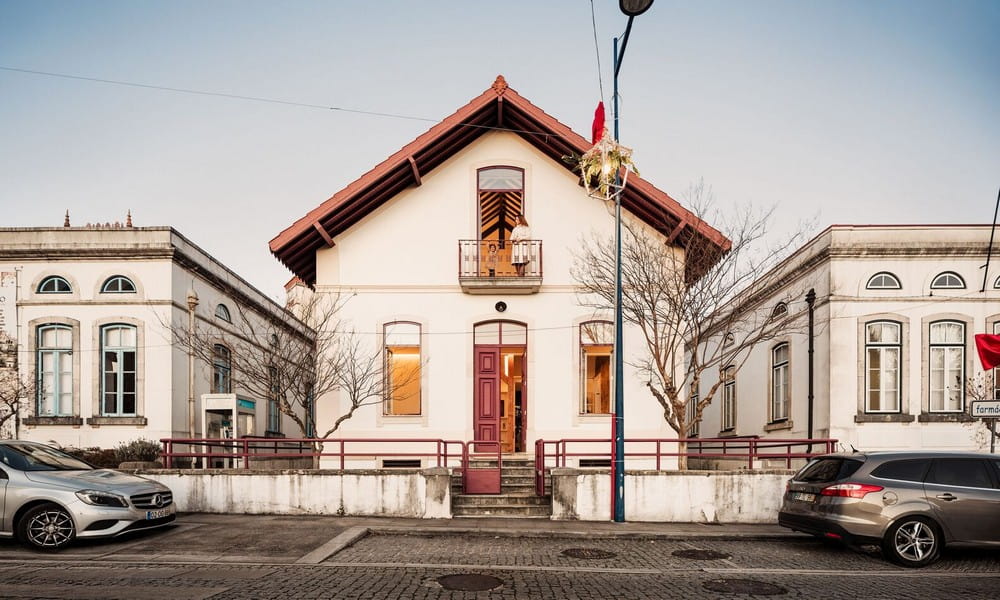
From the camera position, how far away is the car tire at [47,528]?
1051cm

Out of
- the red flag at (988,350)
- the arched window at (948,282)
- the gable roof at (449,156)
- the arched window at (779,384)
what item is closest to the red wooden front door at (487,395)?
the gable roof at (449,156)

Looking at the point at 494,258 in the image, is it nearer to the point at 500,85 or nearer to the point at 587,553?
the point at 500,85

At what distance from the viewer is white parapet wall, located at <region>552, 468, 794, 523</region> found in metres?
14.1

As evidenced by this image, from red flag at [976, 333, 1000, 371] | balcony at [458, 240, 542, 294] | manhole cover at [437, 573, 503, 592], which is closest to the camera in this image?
manhole cover at [437, 573, 503, 592]

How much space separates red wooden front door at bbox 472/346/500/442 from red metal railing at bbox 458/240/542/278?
186cm

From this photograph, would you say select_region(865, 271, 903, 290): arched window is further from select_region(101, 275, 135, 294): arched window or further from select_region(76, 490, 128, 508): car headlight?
select_region(101, 275, 135, 294): arched window

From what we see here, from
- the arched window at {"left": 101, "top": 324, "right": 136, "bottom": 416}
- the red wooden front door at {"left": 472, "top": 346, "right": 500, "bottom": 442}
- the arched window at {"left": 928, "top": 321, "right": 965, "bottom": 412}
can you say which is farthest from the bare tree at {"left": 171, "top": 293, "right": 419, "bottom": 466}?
the arched window at {"left": 928, "top": 321, "right": 965, "bottom": 412}

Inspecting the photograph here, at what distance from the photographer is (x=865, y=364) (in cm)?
1980

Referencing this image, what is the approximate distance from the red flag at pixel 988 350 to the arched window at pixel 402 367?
12.6 m

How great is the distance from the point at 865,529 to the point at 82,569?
1015 cm

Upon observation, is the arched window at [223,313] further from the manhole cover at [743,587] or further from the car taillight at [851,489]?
the car taillight at [851,489]

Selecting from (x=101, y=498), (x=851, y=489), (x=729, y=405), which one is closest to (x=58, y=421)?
(x=101, y=498)

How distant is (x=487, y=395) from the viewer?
18.2 metres

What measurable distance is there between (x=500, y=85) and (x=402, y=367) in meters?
7.09
